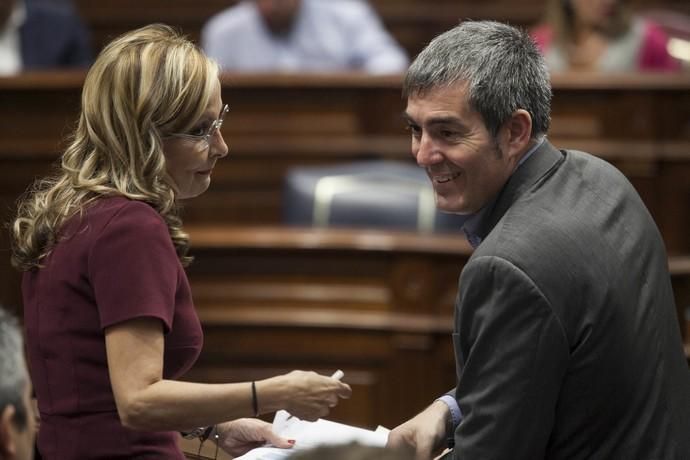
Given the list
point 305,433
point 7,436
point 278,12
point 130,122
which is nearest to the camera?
point 7,436

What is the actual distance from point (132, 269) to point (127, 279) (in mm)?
15

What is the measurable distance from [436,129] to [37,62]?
11.6 ft

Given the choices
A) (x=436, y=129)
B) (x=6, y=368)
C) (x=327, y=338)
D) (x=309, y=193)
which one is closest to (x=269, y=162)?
(x=309, y=193)

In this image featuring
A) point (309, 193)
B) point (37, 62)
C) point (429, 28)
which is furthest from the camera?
point (429, 28)

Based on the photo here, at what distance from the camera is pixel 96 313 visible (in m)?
1.62

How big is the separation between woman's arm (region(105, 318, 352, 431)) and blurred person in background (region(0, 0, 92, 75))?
3470mm

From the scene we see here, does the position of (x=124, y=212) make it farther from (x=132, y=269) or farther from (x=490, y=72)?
(x=490, y=72)

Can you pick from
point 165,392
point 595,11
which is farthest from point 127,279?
point 595,11

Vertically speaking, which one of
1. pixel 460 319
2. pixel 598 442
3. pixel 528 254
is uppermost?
pixel 528 254

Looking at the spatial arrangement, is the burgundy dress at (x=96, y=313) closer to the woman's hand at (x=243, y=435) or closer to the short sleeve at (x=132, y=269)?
the short sleeve at (x=132, y=269)

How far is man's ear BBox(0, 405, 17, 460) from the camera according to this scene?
4.51 feet

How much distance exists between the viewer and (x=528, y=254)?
155 cm

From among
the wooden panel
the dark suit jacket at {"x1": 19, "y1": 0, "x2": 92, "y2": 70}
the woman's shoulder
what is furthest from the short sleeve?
the wooden panel

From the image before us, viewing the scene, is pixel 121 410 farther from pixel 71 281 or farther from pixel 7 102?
pixel 7 102
